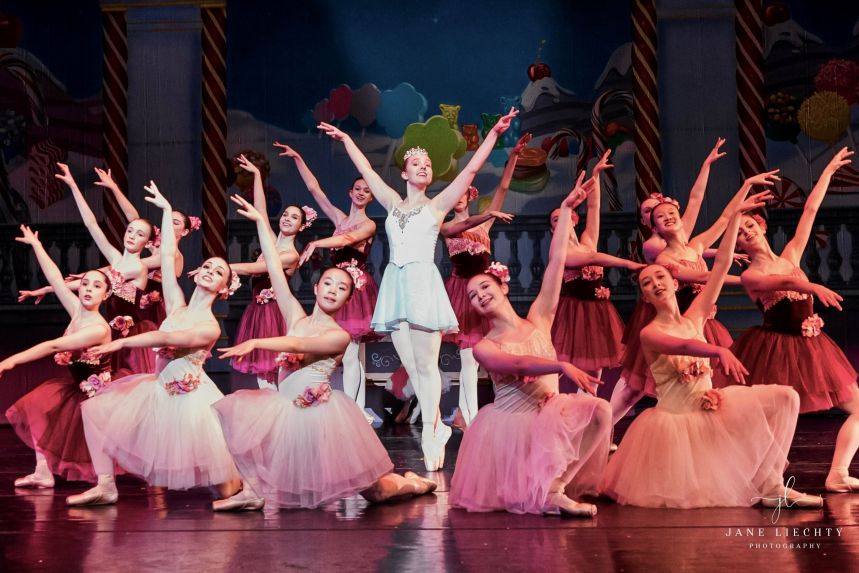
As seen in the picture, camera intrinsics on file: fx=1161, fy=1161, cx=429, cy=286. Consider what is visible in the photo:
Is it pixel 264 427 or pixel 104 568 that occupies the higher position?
pixel 264 427

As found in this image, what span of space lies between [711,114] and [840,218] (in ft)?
5.58

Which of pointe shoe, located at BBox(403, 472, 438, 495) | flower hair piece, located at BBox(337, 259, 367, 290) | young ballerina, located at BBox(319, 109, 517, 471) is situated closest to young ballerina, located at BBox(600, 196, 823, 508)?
pointe shoe, located at BBox(403, 472, 438, 495)

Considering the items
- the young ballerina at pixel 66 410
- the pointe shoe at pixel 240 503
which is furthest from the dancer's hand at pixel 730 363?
the young ballerina at pixel 66 410

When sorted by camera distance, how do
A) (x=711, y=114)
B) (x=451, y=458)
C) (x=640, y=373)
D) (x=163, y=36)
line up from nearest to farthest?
(x=640, y=373)
(x=451, y=458)
(x=711, y=114)
(x=163, y=36)

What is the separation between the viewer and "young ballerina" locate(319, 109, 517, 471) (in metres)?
5.32

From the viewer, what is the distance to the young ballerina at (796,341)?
4.68 meters

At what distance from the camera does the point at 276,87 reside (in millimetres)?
11648

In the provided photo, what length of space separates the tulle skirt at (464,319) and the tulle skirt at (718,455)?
6.63 feet

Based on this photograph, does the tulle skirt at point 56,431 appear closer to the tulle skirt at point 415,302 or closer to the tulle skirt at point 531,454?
the tulle skirt at point 415,302

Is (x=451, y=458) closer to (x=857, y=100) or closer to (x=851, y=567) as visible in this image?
(x=851, y=567)

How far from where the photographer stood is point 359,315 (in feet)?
22.2

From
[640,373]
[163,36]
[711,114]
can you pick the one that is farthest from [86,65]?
[640,373]

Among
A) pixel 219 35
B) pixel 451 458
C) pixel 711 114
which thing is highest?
pixel 219 35

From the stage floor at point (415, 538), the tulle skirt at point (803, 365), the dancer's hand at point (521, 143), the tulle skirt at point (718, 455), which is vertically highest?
the dancer's hand at point (521, 143)
